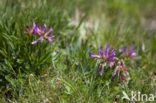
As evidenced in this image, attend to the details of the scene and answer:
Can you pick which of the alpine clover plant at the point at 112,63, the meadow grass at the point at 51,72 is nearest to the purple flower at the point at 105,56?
the alpine clover plant at the point at 112,63

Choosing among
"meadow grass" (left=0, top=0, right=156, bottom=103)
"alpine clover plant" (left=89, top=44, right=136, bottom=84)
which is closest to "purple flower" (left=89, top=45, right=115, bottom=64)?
"alpine clover plant" (left=89, top=44, right=136, bottom=84)

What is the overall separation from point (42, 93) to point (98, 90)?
572 millimetres

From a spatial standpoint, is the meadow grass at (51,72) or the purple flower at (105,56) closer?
the meadow grass at (51,72)

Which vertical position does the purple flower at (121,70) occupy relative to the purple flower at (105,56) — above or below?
below

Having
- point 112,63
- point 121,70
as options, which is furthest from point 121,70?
point 112,63

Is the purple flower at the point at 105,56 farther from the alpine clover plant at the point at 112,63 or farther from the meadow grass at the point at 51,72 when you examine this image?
the meadow grass at the point at 51,72

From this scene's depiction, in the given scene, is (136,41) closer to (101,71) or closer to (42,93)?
(101,71)

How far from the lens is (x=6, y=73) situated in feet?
7.38

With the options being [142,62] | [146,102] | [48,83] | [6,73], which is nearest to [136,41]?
[142,62]

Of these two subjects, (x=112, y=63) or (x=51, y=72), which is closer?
(x=112, y=63)

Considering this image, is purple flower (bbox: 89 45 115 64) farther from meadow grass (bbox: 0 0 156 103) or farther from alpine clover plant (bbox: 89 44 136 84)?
meadow grass (bbox: 0 0 156 103)

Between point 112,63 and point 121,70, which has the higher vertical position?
point 112,63

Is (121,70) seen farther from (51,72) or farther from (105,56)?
(51,72)

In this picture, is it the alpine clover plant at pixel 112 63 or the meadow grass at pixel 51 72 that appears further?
the alpine clover plant at pixel 112 63
